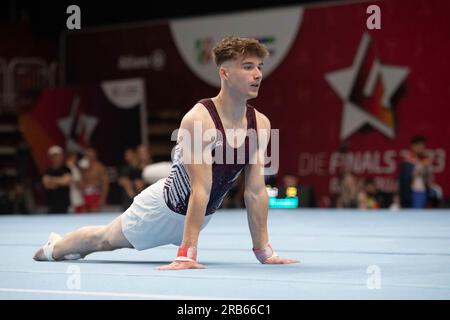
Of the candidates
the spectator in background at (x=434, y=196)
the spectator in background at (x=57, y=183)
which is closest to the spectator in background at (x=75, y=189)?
the spectator in background at (x=57, y=183)

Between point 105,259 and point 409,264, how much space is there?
218 cm

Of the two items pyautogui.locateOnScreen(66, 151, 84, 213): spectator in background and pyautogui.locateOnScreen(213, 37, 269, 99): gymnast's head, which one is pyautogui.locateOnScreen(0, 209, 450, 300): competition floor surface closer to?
→ pyautogui.locateOnScreen(213, 37, 269, 99): gymnast's head

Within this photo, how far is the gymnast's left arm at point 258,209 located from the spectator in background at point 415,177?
9.61m

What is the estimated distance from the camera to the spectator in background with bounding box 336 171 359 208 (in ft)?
53.6

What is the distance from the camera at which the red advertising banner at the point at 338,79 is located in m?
16.3

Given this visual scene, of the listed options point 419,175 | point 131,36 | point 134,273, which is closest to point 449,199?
point 419,175

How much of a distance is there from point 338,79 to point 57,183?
5.95 metres

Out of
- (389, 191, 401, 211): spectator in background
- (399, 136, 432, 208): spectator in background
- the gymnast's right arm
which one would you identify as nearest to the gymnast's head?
the gymnast's right arm

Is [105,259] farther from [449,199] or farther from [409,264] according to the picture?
[449,199]

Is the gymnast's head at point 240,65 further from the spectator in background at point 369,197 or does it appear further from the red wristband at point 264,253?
the spectator in background at point 369,197

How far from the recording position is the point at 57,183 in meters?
15.4

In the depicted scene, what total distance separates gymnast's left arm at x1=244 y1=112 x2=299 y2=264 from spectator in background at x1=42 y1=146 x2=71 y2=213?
391 inches

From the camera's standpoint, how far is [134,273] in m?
5.18

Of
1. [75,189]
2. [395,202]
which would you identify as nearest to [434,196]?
[395,202]
